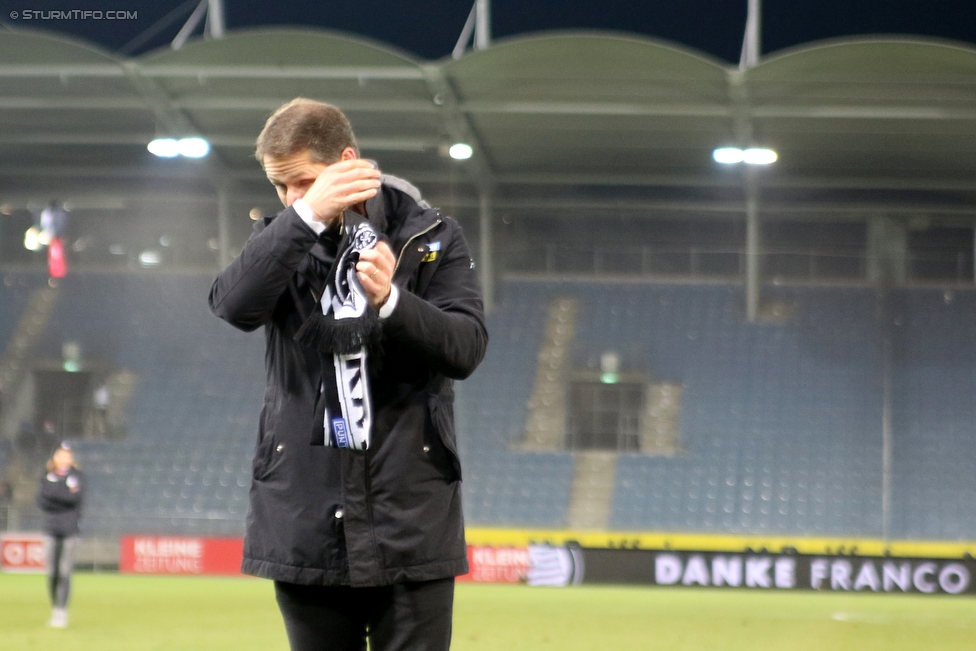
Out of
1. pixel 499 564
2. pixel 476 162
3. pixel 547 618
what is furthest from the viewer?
pixel 499 564

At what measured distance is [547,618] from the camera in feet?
33.8

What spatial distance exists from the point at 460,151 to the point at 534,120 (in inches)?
38.8

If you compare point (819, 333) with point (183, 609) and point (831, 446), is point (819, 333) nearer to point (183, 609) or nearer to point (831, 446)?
point (831, 446)

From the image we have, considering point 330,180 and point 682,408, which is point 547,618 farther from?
point 330,180

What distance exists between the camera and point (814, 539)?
44.7 ft

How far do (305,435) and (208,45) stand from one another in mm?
11574

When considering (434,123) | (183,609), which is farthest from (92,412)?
(434,123)

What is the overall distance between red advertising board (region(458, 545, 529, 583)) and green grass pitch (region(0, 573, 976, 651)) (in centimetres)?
36

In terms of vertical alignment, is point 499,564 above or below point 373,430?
below

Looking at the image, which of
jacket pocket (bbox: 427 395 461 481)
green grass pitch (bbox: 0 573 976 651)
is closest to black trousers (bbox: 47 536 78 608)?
green grass pitch (bbox: 0 573 976 651)

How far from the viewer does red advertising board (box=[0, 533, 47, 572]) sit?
1402 cm

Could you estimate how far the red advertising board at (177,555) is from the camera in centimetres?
1379

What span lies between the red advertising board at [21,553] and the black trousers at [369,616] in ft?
43.2

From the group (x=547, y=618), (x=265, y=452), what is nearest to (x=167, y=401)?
(x=547, y=618)
